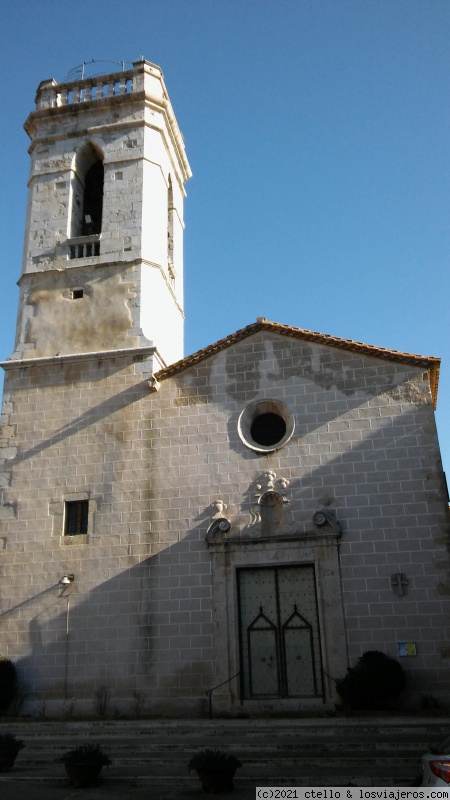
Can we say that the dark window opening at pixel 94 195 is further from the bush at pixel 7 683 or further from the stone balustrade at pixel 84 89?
the bush at pixel 7 683

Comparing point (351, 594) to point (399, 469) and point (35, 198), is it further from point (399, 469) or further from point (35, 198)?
point (35, 198)

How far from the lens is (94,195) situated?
20.6 meters

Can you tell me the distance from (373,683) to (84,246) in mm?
12505

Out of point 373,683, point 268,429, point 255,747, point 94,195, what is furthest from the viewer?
point 94,195

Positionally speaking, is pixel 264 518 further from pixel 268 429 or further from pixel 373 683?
pixel 373 683

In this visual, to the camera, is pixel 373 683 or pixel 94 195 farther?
pixel 94 195

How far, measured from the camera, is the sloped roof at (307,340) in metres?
15.3

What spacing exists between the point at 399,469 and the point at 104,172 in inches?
449

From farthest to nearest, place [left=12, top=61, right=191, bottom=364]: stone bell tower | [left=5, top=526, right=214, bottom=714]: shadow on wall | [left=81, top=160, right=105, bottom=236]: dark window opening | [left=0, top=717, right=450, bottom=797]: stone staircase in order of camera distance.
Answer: [left=81, top=160, right=105, bottom=236]: dark window opening → [left=12, top=61, right=191, bottom=364]: stone bell tower → [left=5, top=526, right=214, bottom=714]: shadow on wall → [left=0, top=717, right=450, bottom=797]: stone staircase

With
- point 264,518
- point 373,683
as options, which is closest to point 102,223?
point 264,518

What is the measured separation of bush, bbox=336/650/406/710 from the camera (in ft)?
41.3

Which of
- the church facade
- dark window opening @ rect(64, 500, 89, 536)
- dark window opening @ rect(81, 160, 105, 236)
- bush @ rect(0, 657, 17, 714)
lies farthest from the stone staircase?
dark window opening @ rect(81, 160, 105, 236)

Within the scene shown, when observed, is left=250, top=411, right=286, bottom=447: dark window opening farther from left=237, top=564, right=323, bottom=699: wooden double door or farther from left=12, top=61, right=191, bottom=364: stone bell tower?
left=12, top=61, right=191, bottom=364: stone bell tower

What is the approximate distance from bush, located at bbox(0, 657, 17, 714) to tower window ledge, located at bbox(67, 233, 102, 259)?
392 inches
